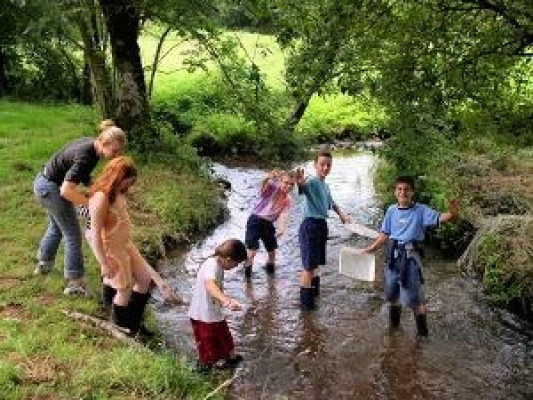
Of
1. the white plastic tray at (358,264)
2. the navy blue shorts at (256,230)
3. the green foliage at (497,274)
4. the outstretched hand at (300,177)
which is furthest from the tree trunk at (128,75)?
the green foliage at (497,274)

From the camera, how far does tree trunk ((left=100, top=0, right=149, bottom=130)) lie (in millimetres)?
14812

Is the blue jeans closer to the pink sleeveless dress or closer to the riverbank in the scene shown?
the pink sleeveless dress

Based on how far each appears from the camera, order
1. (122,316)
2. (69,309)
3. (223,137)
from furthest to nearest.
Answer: (223,137)
(69,309)
(122,316)

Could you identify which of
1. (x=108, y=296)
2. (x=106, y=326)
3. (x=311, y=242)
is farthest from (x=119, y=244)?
(x=311, y=242)

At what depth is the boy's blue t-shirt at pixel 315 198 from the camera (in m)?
8.96

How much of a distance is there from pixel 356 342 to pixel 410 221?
4.72 ft

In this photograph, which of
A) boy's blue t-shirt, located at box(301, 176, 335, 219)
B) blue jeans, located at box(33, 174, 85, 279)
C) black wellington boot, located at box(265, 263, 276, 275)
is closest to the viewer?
blue jeans, located at box(33, 174, 85, 279)

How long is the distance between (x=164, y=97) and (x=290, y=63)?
11905 mm

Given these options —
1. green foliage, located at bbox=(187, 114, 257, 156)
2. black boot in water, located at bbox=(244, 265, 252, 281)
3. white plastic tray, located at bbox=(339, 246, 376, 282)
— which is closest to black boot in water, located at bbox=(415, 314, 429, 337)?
white plastic tray, located at bbox=(339, 246, 376, 282)

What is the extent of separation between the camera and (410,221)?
806 centimetres

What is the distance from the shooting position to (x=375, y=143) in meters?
22.8

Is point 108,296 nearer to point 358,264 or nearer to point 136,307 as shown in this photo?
point 136,307

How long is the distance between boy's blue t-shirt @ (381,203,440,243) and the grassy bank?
2.73 metres

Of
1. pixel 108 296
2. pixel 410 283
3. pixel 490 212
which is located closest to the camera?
pixel 108 296
